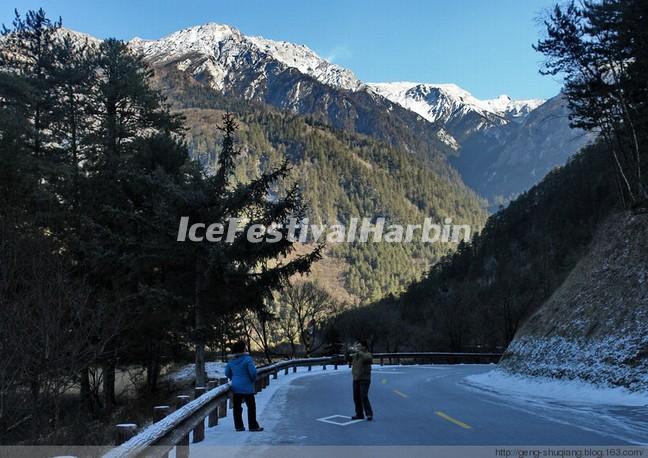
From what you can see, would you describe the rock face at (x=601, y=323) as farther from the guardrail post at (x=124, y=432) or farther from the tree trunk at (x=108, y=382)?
the tree trunk at (x=108, y=382)

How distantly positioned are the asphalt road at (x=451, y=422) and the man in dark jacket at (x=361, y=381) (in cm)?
32

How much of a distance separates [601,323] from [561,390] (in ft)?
10.8

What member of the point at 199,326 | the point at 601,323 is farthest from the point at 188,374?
the point at 601,323

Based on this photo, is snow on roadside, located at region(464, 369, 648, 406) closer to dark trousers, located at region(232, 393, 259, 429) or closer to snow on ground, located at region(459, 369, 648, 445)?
snow on ground, located at region(459, 369, 648, 445)

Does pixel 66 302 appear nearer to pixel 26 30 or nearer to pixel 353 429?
pixel 353 429

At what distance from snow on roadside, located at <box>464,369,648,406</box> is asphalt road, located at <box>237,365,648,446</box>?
50.2 inches

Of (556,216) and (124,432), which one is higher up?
(556,216)

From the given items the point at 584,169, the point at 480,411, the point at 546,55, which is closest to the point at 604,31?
the point at 546,55

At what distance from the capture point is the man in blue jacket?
10.6m

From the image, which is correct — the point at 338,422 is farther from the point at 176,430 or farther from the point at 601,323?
the point at 601,323

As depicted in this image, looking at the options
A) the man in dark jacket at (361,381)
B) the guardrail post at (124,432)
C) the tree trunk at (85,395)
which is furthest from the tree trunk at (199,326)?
the guardrail post at (124,432)

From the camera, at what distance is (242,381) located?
10602 mm

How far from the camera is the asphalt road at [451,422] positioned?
935cm

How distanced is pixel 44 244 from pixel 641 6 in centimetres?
2512
